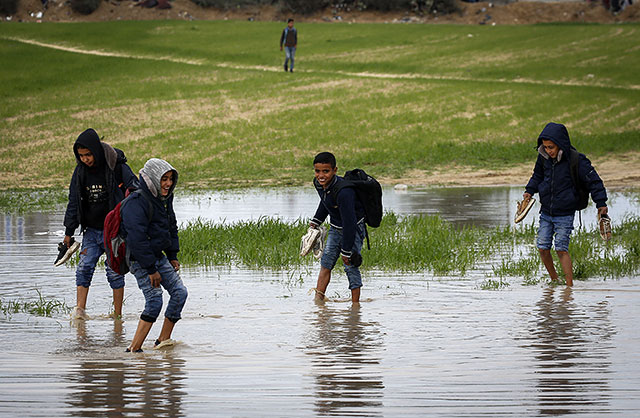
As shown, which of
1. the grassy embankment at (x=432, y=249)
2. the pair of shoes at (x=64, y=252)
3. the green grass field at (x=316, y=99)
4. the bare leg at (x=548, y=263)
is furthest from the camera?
the green grass field at (x=316, y=99)

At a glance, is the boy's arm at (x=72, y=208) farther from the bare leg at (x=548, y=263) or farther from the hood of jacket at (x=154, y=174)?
the bare leg at (x=548, y=263)

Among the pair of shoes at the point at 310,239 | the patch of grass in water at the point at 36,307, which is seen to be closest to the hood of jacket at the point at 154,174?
the patch of grass in water at the point at 36,307

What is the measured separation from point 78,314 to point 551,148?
4.83 metres

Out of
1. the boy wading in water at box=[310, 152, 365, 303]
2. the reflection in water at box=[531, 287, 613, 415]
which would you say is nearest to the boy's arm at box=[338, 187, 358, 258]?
the boy wading in water at box=[310, 152, 365, 303]

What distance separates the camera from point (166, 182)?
24.4ft

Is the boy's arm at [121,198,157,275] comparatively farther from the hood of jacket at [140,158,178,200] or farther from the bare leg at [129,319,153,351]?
the bare leg at [129,319,153,351]

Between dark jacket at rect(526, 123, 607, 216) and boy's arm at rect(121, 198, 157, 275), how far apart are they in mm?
4442

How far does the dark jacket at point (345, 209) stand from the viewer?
362 inches

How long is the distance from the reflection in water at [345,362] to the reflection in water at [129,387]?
905 millimetres

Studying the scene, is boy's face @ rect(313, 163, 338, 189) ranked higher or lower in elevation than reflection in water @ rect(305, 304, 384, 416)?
higher

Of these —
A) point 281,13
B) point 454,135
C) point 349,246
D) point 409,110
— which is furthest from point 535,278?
point 281,13

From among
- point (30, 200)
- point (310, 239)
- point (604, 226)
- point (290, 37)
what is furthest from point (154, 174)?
point (290, 37)

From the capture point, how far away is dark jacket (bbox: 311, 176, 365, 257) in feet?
30.2

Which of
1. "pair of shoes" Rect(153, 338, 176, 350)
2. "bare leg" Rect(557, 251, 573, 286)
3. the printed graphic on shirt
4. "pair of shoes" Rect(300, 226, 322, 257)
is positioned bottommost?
"pair of shoes" Rect(153, 338, 176, 350)
